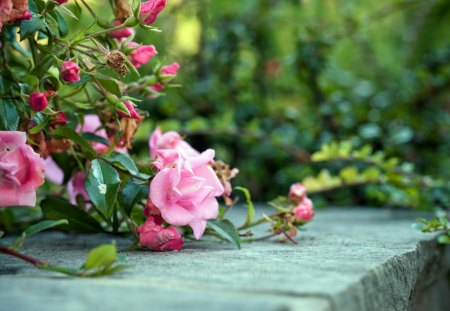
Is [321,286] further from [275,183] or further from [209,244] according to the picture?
[275,183]

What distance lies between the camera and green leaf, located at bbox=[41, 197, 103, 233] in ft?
2.91

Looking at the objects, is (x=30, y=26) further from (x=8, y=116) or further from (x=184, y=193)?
(x=184, y=193)

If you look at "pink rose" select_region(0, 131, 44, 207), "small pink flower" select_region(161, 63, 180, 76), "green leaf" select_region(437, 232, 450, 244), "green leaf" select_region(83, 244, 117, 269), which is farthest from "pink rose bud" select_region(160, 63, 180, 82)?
"green leaf" select_region(437, 232, 450, 244)

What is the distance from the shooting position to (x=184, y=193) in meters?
0.79

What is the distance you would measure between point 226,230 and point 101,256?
0.29 metres

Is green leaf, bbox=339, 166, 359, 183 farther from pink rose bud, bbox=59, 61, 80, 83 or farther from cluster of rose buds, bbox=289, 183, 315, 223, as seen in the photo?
pink rose bud, bbox=59, 61, 80, 83

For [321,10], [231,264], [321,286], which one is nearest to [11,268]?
[231,264]

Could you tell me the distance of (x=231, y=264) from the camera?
0.70 m

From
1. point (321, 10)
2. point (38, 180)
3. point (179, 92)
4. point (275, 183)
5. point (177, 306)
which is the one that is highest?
point (321, 10)

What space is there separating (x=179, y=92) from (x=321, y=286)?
1.31 m

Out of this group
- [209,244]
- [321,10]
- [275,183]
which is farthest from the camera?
[321,10]

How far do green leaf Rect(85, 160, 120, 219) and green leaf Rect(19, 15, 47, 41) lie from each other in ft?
0.57

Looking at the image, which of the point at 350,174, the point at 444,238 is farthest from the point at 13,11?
the point at 350,174

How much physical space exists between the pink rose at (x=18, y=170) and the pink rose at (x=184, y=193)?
137mm
